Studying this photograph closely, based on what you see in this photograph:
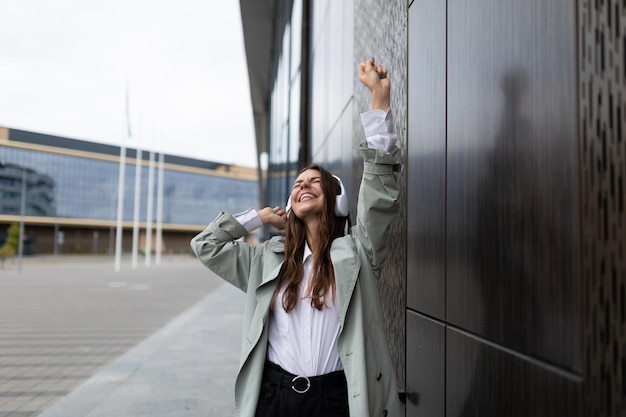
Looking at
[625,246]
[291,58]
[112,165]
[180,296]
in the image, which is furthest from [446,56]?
[112,165]

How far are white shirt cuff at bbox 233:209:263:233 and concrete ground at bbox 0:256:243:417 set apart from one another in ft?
9.55

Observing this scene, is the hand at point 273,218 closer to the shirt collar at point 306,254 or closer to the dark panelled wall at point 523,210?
the shirt collar at point 306,254

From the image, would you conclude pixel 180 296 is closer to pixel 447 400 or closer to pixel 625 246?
pixel 447 400

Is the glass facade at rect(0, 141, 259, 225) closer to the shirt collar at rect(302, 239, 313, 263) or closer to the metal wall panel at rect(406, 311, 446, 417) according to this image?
the metal wall panel at rect(406, 311, 446, 417)

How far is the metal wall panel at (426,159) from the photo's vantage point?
8.21 ft

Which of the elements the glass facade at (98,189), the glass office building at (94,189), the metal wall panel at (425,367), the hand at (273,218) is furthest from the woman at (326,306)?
the glass facade at (98,189)

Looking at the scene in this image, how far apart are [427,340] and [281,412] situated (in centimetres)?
94

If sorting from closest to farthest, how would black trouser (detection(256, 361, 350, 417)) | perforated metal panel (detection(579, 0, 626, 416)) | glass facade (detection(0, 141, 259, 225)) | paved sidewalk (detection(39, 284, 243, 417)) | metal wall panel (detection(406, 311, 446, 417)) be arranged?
perforated metal panel (detection(579, 0, 626, 416)), black trouser (detection(256, 361, 350, 417)), metal wall panel (detection(406, 311, 446, 417)), paved sidewalk (detection(39, 284, 243, 417)), glass facade (detection(0, 141, 259, 225))

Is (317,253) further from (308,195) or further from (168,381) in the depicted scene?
(168,381)

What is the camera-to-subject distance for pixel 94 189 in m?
80.7

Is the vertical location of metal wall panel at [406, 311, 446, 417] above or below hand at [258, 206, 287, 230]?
below

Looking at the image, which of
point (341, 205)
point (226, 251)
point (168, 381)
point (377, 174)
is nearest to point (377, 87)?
point (377, 174)

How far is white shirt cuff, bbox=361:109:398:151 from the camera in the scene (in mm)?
2156

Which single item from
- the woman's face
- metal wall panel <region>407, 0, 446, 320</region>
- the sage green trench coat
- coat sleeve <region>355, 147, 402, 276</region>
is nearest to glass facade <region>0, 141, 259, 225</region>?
metal wall panel <region>407, 0, 446, 320</region>
